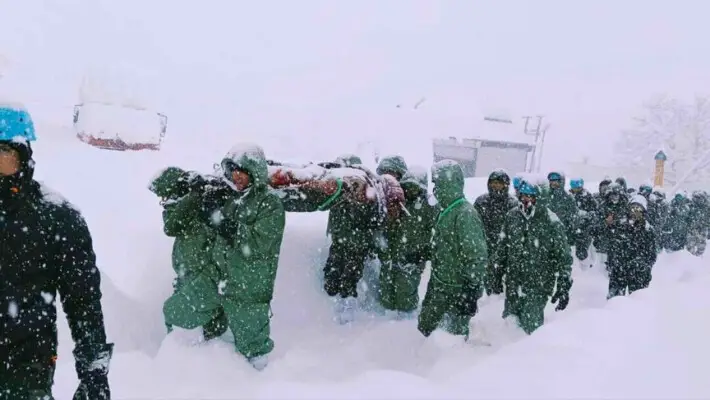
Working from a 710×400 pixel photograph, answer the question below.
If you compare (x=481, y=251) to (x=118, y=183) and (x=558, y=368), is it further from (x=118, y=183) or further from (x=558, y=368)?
(x=118, y=183)

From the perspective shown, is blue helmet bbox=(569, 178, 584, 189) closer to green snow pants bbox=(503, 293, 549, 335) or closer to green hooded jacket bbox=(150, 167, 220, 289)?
green snow pants bbox=(503, 293, 549, 335)

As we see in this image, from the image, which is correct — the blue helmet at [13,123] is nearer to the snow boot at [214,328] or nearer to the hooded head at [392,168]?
the snow boot at [214,328]

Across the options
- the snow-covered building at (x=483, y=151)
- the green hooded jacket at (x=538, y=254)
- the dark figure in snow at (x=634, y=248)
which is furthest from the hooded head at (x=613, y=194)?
the snow-covered building at (x=483, y=151)

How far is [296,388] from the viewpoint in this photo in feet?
12.8

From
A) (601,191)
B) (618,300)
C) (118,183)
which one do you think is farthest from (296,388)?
(601,191)

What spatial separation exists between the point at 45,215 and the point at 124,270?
3405mm

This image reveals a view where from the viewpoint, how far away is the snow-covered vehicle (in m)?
14.4

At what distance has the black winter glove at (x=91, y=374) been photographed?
2.36 m

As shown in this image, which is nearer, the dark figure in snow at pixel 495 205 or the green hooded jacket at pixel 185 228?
the green hooded jacket at pixel 185 228

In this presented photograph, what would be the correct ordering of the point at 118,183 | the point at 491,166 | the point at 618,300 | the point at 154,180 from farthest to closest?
1. the point at 491,166
2. the point at 118,183
3. the point at 618,300
4. the point at 154,180

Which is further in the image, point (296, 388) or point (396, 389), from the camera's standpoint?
point (296, 388)

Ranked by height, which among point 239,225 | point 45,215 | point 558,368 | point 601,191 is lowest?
point 601,191

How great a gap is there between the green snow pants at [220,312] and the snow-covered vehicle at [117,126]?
10766 mm

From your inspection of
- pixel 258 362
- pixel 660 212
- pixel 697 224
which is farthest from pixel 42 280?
pixel 697 224
